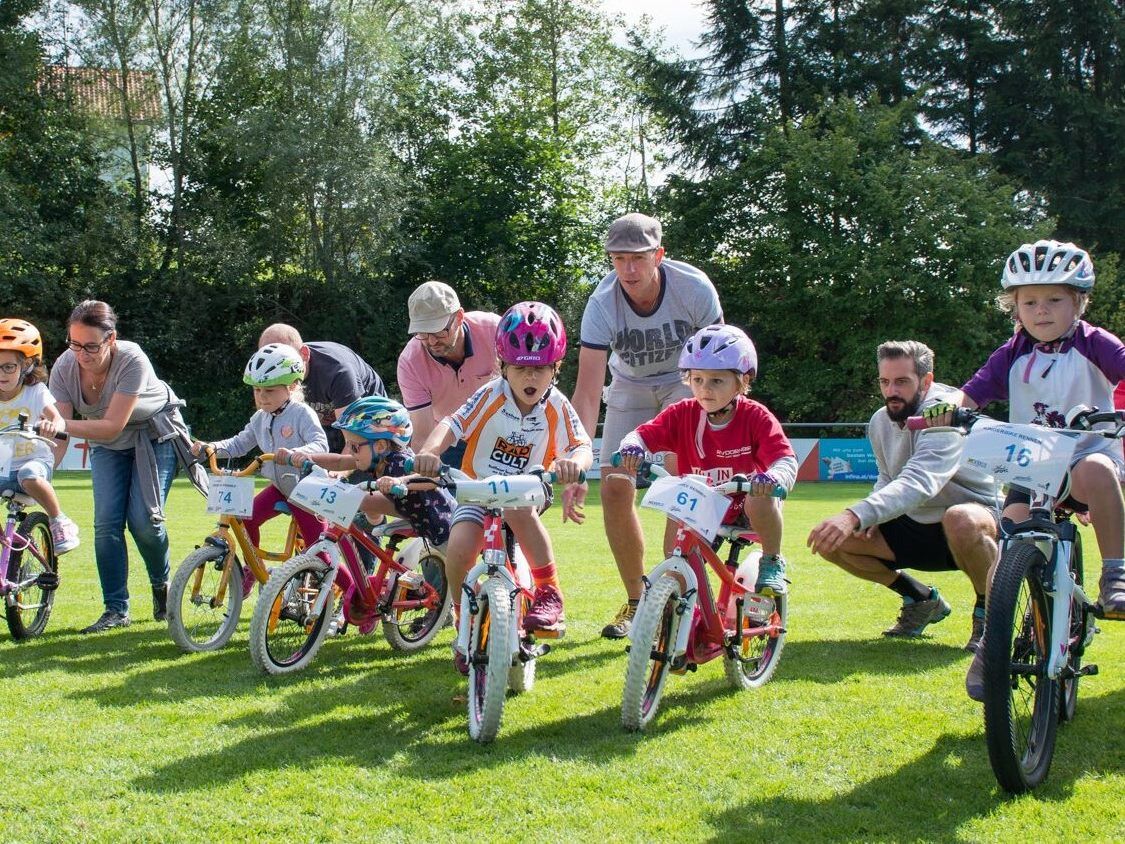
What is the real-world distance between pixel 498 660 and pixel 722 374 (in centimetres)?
157

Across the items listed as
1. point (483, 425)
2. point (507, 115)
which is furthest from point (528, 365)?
point (507, 115)

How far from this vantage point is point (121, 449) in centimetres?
764

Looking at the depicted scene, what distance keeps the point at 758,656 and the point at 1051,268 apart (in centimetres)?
220

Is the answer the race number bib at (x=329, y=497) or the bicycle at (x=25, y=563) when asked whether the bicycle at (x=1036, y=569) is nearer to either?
the race number bib at (x=329, y=497)

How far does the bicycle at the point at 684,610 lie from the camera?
483cm

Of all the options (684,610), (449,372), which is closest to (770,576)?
(684,610)

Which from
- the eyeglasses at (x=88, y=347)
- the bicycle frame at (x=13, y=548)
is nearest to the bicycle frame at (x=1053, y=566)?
the eyeglasses at (x=88, y=347)

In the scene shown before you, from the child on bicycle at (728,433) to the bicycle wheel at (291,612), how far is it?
175 centimetres

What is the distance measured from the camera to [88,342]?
23.6 ft

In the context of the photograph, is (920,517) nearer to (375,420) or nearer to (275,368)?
(375,420)

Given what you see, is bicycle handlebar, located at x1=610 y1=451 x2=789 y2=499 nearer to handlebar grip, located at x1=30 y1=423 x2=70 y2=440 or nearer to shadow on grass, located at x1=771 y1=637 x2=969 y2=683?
shadow on grass, located at x1=771 y1=637 x2=969 y2=683

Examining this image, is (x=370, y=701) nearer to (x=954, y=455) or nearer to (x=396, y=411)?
(x=396, y=411)

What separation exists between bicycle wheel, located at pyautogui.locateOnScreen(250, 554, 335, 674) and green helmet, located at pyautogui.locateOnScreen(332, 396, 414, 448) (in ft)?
2.48

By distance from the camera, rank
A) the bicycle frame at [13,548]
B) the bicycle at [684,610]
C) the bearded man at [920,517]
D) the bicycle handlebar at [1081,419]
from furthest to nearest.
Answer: the bicycle frame at [13,548] < the bearded man at [920,517] < the bicycle at [684,610] < the bicycle handlebar at [1081,419]
